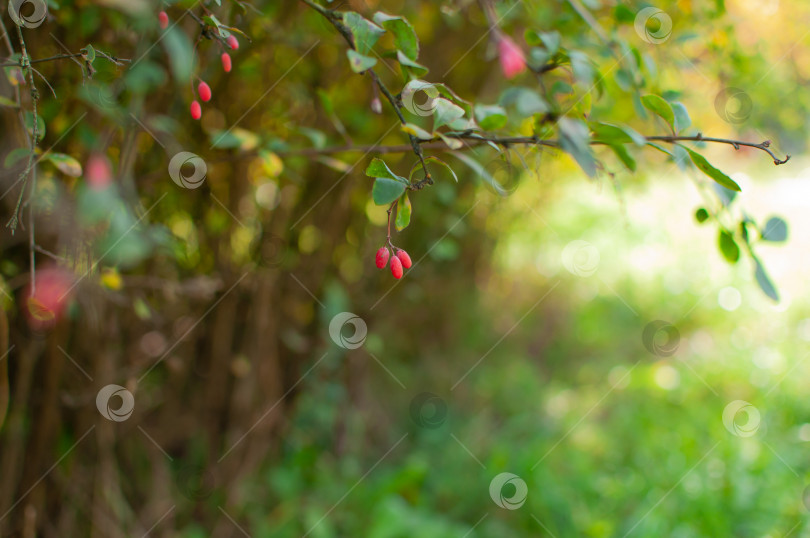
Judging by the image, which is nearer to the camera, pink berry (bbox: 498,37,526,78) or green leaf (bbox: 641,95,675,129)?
green leaf (bbox: 641,95,675,129)

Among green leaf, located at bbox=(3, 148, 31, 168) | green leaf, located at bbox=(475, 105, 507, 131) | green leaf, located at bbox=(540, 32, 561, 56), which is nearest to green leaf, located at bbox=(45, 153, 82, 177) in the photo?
green leaf, located at bbox=(3, 148, 31, 168)

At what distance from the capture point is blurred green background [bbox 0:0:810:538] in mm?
989

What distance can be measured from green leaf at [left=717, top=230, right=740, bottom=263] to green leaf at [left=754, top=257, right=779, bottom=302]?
0.08ft

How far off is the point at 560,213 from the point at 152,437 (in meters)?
Answer: 2.72

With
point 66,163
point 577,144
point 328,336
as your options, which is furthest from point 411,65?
point 328,336

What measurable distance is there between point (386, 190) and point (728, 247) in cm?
39

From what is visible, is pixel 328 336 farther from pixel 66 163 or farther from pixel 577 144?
pixel 577 144

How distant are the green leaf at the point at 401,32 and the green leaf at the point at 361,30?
0.6 inches

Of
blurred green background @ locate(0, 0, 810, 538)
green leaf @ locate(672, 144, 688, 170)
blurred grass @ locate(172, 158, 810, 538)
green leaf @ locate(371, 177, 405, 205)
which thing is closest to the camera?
green leaf @ locate(371, 177, 405, 205)

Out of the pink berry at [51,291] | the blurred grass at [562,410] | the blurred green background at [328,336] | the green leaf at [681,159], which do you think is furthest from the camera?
the blurred grass at [562,410]

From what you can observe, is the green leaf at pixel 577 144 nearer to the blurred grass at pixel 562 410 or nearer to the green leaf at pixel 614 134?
the green leaf at pixel 614 134

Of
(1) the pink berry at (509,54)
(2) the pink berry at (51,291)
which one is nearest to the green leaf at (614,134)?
(1) the pink berry at (509,54)

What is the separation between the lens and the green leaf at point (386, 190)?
0.51 metres

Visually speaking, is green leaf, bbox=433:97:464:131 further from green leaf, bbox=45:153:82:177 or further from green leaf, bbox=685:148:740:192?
green leaf, bbox=45:153:82:177
